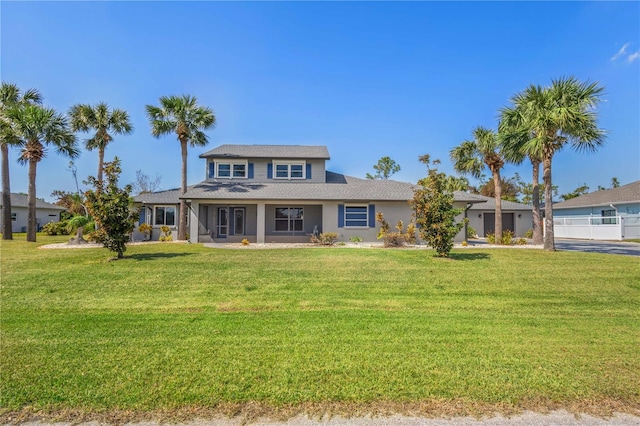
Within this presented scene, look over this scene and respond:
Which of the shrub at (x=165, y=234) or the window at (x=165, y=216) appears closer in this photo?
the shrub at (x=165, y=234)

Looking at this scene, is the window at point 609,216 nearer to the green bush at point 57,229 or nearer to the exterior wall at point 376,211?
the exterior wall at point 376,211

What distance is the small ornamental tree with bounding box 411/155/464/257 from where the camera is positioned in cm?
1175

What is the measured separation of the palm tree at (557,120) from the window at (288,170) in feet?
45.3

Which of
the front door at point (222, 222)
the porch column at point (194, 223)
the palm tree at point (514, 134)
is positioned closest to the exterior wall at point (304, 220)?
the front door at point (222, 222)

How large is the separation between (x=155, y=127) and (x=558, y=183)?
6534 centimetres

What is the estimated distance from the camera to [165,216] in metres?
21.8

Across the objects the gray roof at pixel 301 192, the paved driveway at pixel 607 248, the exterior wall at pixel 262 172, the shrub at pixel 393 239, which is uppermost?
the exterior wall at pixel 262 172

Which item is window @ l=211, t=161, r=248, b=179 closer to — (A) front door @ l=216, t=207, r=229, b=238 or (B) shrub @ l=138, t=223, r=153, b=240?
(A) front door @ l=216, t=207, r=229, b=238

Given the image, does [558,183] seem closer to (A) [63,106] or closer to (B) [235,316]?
(B) [235,316]

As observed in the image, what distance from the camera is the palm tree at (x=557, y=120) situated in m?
13.7

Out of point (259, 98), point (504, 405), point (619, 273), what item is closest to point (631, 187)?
point (619, 273)

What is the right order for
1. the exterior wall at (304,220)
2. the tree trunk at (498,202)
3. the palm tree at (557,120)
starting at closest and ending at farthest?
the palm tree at (557,120), the tree trunk at (498,202), the exterior wall at (304,220)

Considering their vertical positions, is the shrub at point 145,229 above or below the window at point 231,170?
below

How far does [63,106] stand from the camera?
20.9 metres
